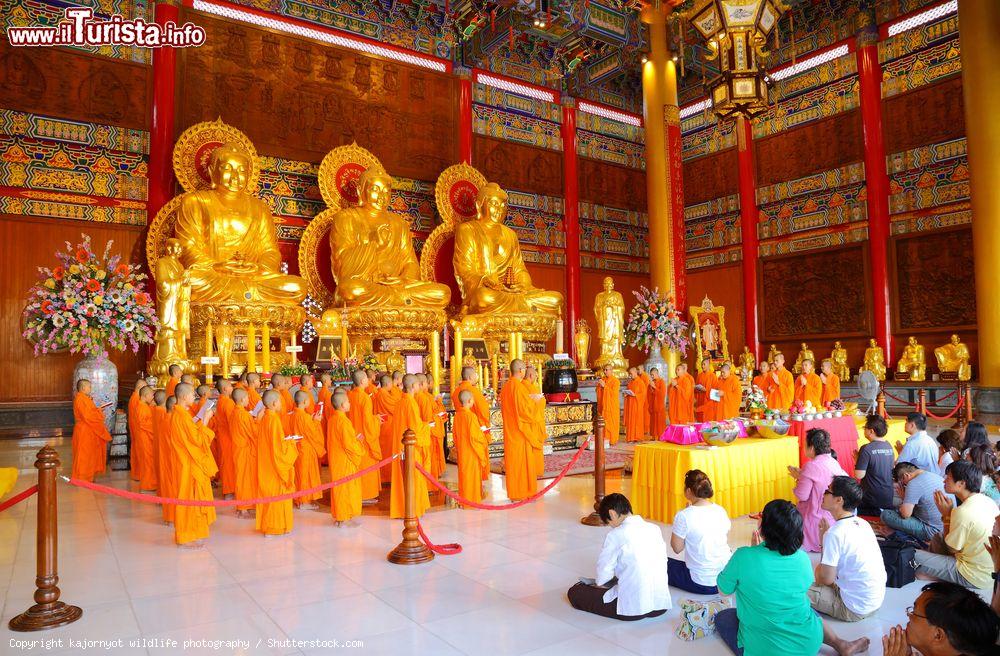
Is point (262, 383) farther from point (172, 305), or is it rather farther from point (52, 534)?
point (52, 534)

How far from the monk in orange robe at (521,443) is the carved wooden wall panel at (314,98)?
747cm

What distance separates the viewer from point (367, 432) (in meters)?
5.80

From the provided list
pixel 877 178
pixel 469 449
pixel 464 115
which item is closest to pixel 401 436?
pixel 469 449

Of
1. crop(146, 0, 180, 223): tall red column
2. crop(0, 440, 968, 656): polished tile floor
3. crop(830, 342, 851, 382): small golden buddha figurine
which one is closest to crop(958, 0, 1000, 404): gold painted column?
crop(830, 342, 851, 382): small golden buddha figurine

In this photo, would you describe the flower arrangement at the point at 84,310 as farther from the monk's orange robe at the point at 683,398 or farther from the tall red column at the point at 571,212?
the tall red column at the point at 571,212

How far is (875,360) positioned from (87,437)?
1176cm

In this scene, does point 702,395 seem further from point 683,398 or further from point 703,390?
point 683,398

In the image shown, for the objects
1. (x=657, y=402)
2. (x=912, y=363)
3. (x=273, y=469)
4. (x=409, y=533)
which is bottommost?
(x=409, y=533)

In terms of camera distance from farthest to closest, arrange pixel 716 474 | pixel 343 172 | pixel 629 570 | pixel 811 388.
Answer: pixel 343 172
pixel 811 388
pixel 716 474
pixel 629 570

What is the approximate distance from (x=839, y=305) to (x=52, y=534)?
13.0 meters

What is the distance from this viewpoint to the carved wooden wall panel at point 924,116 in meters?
11.8

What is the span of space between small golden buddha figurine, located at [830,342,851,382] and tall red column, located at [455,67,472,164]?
7.50 m

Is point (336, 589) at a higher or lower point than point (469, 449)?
lower

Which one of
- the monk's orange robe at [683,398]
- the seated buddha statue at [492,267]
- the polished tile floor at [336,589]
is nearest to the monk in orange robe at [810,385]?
the monk's orange robe at [683,398]
